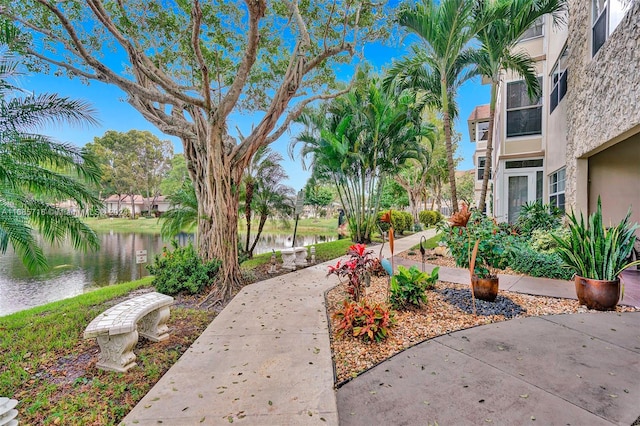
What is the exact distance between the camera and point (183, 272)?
218 inches

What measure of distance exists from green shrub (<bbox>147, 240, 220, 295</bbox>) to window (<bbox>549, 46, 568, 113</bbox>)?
1002 cm

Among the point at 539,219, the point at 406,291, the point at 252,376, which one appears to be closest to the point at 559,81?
the point at 539,219

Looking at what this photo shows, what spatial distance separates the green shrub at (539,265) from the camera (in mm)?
5787

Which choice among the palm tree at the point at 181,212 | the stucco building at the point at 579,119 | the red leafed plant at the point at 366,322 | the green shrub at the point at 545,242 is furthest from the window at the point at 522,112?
the palm tree at the point at 181,212

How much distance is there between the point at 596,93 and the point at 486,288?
483 centimetres

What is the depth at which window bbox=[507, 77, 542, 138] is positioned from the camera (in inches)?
396

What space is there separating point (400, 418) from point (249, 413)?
1.09 metres

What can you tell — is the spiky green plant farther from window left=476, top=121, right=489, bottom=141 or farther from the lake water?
window left=476, top=121, right=489, bottom=141

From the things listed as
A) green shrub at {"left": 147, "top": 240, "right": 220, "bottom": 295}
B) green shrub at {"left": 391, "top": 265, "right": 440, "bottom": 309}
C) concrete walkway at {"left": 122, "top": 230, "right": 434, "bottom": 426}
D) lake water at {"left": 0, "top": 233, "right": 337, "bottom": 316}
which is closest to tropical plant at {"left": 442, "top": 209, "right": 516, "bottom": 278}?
green shrub at {"left": 391, "top": 265, "right": 440, "bottom": 309}

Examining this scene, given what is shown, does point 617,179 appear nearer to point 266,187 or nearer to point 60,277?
point 266,187

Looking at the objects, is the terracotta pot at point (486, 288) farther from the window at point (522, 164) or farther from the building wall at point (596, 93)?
the window at point (522, 164)

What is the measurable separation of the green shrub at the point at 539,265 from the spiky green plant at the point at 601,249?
1250 millimetres

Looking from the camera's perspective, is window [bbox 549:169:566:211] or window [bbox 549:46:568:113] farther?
window [bbox 549:169:566:211]

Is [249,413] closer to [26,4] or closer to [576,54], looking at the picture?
[26,4]
